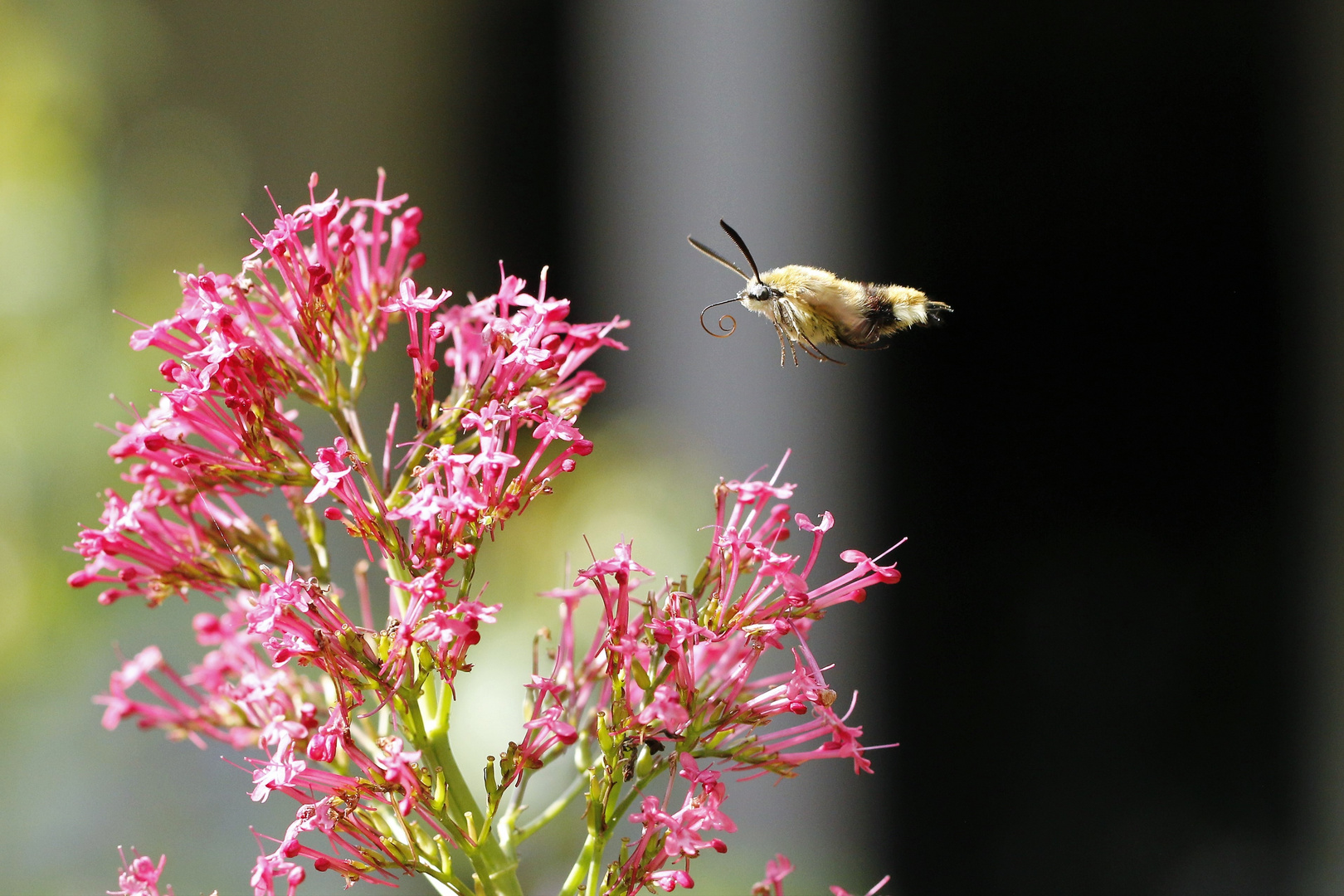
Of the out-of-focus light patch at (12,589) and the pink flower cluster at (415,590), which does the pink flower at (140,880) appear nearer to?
the pink flower cluster at (415,590)

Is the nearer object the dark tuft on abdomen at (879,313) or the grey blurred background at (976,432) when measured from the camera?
the dark tuft on abdomen at (879,313)

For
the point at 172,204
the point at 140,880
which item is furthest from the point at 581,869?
the point at 172,204

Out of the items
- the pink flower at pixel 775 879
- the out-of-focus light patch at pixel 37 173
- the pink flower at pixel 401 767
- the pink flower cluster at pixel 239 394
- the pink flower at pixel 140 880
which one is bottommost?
the pink flower at pixel 775 879

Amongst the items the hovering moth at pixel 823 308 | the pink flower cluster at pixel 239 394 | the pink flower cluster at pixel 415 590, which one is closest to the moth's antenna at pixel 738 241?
the hovering moth at pixel 823 308

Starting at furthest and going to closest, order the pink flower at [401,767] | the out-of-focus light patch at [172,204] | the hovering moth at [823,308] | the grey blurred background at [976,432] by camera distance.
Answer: the out-of-focus light patch at [172,204] → the grey blurred background at [976,432] → the hovering moth at [823,308] → the pink flower at [401,767]

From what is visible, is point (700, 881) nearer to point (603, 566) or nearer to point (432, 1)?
point (603, 566)

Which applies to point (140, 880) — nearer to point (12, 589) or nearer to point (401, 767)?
point (401, 767)

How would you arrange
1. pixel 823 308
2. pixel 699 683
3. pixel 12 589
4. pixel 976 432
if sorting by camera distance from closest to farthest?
pixel 699 683 → pixel 823 308 → pixel 12 589 → pixel 976 432

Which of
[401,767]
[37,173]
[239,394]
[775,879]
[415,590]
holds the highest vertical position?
[37,173]
